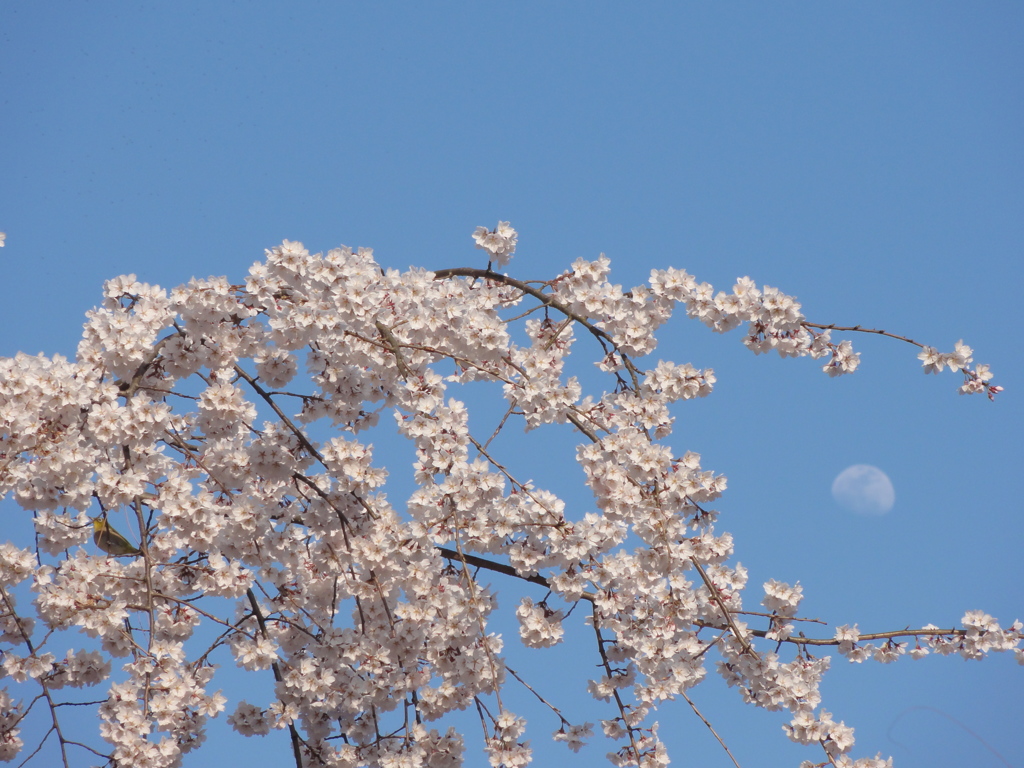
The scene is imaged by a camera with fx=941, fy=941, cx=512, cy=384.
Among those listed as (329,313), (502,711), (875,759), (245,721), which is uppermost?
(329,313)

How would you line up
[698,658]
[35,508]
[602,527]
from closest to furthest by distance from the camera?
1. [35,508]
2. [602,527]
3. [698,658]

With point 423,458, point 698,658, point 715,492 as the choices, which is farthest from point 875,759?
point 423,458

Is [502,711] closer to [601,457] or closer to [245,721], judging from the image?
[601,457]

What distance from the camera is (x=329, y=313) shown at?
4.76 metres

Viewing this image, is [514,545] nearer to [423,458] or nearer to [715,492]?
[423,458]

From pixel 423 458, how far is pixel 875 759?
9.80ft

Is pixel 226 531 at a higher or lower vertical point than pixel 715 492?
higher

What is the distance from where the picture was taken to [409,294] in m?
5.16

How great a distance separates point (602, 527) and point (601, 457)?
1.32 feet

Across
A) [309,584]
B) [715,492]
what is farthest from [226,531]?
[715,492]

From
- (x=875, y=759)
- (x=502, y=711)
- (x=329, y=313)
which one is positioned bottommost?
(x=875, y=759)

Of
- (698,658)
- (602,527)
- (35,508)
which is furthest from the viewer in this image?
(698,658)

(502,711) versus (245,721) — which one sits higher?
(245,721)

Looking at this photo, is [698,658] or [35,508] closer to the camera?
[35,508]
